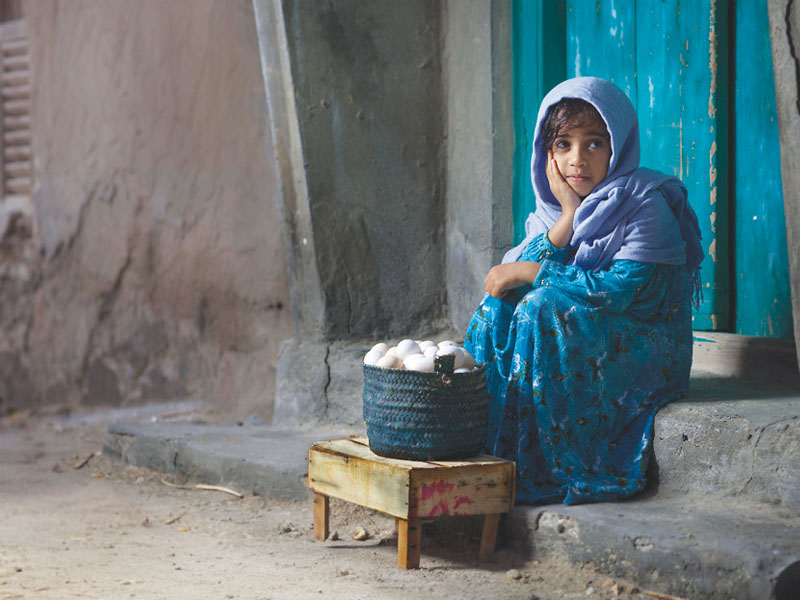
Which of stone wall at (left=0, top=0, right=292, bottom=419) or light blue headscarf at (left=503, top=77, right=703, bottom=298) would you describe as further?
stone wall at (left=0, top=0, right=292, bottom=419)

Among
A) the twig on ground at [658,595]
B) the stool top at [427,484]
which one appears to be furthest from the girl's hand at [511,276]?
the twig on ground at [658,595]

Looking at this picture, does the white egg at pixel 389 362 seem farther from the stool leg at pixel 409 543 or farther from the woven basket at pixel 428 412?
the stool leg at pixel 409 543

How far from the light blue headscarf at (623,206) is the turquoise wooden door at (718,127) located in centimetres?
64

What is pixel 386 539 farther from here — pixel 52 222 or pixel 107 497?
pixel 52 222

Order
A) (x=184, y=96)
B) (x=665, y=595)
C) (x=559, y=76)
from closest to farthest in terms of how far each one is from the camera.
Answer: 1. (x=665, y=595)
2. (x=559, y=76)
3. (x=184, y=96)

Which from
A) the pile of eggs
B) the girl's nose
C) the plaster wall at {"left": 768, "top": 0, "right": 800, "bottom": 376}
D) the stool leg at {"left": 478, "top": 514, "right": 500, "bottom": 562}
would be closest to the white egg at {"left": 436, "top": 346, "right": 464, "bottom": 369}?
the pile of eggs

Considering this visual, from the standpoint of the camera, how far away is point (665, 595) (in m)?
2.59

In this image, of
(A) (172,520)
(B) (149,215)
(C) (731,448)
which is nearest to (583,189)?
(C) (731,448)

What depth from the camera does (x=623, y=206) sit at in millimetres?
3104

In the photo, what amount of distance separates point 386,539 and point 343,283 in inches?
64.4

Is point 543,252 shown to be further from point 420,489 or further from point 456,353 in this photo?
point 420,489

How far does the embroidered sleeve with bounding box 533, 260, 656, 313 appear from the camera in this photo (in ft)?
10.0

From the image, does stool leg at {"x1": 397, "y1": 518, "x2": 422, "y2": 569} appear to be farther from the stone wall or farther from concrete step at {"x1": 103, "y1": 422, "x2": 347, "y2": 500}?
the stone wall

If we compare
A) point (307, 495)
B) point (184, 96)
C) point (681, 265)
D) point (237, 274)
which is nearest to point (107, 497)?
point (307, 495)
